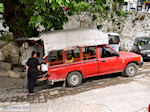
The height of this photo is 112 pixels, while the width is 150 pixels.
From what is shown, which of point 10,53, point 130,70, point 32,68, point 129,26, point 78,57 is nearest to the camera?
point 32,68

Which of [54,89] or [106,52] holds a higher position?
[106,52]

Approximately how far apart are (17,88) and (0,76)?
1.95 meters

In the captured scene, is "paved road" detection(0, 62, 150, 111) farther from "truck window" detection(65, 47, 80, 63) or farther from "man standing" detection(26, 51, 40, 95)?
"truck window" detection(65, 47, 80, 63)

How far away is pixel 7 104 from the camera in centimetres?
554

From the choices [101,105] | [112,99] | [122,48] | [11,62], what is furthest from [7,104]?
[122,48]

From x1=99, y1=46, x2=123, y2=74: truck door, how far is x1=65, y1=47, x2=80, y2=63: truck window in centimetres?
111

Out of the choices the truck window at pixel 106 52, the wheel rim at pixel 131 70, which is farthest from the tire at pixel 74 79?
the wheel rim at pixel 131 70

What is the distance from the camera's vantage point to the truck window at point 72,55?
685cm

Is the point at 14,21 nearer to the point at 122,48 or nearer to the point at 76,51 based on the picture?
the point at 76,51

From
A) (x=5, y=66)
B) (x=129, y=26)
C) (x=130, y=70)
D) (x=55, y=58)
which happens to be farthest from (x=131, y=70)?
(x=129, y=26)

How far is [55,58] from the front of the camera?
22.3 ft

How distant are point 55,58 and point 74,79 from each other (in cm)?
128

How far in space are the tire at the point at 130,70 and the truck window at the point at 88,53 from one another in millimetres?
1899

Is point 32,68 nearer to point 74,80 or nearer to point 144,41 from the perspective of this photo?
point 74,80
